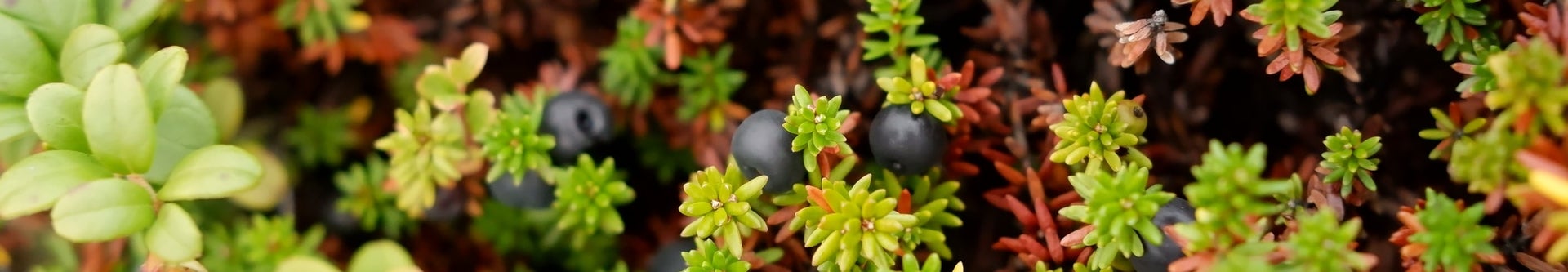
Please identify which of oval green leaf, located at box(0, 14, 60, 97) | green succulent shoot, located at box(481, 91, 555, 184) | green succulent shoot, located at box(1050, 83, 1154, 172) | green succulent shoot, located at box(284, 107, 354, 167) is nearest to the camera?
green succulent shoot, located at box(1050, 83, 1154, 172)

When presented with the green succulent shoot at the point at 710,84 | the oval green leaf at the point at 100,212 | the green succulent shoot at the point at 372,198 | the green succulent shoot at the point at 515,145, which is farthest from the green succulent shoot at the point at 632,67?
the oval green leaf at the point at 100,212

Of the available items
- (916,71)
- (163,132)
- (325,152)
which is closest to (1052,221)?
(916,71)

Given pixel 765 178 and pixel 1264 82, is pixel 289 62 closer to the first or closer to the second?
pixel 765 178

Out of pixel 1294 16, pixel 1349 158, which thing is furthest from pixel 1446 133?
pixel 1294 16

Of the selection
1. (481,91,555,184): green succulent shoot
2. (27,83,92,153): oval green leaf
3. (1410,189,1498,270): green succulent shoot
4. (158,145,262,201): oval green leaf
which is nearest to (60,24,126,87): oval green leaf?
(27,83,92,153): oval green leaf

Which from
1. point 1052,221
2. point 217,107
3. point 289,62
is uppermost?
point 289,62

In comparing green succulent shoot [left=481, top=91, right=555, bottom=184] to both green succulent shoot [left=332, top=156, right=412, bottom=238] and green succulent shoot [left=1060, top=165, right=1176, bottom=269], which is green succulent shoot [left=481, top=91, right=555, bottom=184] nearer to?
green succulent shoot [left=332, top=156, right=412, bottom=238]
